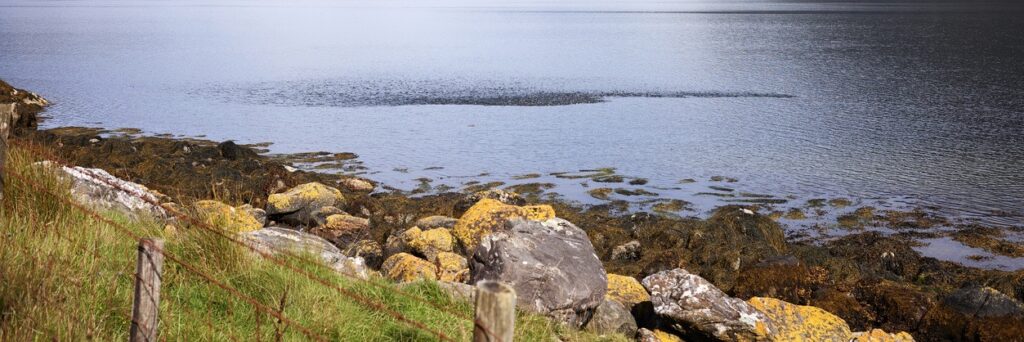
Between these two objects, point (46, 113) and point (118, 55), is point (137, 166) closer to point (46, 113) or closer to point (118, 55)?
point (46, 113)

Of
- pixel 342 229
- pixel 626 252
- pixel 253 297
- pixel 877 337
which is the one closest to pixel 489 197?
pixel 626 252

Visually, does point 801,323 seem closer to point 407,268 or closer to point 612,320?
point 612,320

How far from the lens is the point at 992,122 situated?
32.7m

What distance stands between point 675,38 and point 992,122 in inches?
2086

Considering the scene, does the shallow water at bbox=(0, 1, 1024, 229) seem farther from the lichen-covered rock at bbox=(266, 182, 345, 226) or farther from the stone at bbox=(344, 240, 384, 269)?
the stone at bbox=(344, 240, 384, 269)

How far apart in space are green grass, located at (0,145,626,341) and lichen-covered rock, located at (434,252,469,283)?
2215 millimetres

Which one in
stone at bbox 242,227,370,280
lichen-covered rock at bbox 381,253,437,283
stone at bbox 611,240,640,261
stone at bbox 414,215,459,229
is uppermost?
stone at bbox 242,227,370,280

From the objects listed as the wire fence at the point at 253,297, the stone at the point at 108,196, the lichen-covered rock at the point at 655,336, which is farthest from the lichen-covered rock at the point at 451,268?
the stone at the point at 108,196

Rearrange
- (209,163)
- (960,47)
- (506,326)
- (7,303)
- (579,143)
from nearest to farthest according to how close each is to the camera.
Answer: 1. (506,326)
2. (7,303)
3. (209,163)
4. (579,143)
5. (960,47)

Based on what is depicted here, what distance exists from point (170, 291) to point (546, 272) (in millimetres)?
3807

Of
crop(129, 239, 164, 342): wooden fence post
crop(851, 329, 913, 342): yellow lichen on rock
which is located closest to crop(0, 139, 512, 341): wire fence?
crop(129, 239, 164, 342): wooden fence post

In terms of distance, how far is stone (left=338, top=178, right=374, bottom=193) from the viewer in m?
21.6

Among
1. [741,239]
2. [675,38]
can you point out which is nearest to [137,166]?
[741,239]

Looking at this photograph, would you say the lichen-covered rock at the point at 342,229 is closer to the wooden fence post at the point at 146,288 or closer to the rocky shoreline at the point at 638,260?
the rocky shoreline at the point at 638,260
